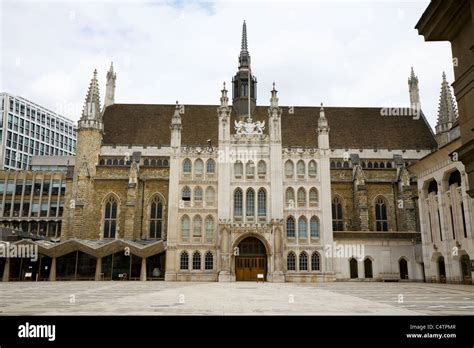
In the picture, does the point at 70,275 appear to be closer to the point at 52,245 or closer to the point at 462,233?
the point at 52,245

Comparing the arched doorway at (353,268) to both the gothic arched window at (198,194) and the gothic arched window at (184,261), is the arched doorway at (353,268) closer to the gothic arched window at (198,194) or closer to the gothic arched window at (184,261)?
the gothic arched window at (184,261)

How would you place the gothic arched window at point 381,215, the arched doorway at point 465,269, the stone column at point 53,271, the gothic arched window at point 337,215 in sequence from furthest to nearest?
1. the gothic arched window at point 381,215
2. the gothic arched window at point 337,215
3. the stone column at point 53,271
4. the arched doorway at point 465,269

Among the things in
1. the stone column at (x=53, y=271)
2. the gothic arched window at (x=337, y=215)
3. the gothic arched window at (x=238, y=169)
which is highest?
the gothic arched window at (x=238, y=169)

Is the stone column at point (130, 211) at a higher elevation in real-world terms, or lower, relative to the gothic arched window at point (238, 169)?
lower

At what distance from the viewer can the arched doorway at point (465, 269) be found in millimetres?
33094

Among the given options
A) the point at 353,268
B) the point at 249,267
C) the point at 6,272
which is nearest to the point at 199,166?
the point at 249,267

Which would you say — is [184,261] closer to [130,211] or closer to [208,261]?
[208,261]

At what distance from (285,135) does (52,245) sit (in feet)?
96.0

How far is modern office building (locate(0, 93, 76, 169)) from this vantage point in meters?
104

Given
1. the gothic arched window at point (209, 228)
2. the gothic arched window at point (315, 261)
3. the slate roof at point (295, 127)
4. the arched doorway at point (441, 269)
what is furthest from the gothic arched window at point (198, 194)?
the arched doorway at point (441, 269)

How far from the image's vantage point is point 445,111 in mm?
57656

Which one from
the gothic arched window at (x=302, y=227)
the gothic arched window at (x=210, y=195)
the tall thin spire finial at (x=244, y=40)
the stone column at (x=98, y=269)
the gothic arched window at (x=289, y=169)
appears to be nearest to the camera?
the stone column at (x=98, y=269)

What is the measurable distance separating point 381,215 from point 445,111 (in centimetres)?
1743
